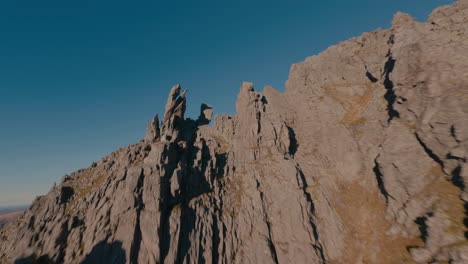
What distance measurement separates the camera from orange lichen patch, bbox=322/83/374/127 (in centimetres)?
8756

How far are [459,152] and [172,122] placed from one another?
98.1 m

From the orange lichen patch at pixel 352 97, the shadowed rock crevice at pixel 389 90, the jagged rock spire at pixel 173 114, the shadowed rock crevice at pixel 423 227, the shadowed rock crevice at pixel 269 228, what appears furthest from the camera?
the jagged rock spire at pixel 173 114

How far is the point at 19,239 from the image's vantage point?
210 feet

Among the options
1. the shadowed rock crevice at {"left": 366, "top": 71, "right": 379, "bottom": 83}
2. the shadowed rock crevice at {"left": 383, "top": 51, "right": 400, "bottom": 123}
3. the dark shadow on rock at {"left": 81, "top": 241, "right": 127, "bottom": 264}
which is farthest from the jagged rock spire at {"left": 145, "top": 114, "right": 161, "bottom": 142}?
the shadowed rock crevice at {"left": 366, "top": 71, "right": 379, "bottom": 83}

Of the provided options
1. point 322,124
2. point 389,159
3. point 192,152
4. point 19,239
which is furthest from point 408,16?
point 19,239

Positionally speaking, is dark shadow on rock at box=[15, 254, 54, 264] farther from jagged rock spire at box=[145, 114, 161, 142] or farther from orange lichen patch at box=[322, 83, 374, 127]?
orange lichen patch at box=[322, 83, 374, 127]

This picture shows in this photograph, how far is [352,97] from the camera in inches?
3861

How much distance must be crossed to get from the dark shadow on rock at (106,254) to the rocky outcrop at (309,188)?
283 millimetres

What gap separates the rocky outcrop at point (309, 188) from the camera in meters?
52.7

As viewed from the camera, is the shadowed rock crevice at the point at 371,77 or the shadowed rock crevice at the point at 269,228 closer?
the shadowed rock crevice at the point at 269,228

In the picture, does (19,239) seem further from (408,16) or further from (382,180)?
(408,16)

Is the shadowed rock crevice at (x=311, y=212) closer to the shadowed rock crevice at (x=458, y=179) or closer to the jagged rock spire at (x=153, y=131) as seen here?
the shadowed rock crevice at (x=458, y=179)

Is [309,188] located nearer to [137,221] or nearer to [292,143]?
[292,143]

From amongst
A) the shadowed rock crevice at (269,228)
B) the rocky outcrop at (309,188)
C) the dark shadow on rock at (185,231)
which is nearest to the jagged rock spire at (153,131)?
the rocky outcrop at (309,188)
